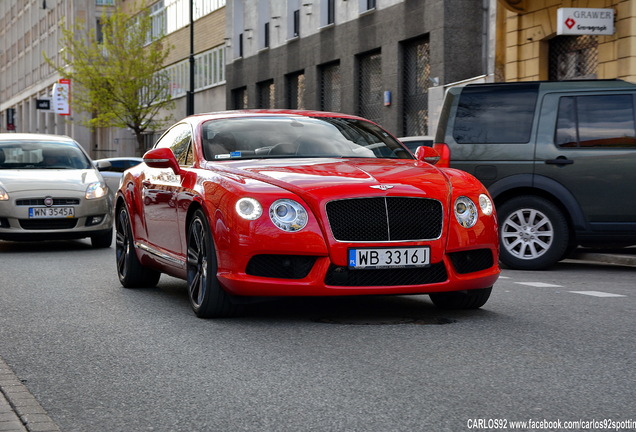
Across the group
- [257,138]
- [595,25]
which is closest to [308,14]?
[595,25]

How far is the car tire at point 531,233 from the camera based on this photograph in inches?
471

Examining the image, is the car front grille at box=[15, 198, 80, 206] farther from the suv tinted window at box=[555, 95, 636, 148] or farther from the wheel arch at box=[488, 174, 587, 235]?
the suv tinted window at box=[555, 95, 636, 148]

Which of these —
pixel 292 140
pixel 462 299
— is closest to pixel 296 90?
pixel 292 140

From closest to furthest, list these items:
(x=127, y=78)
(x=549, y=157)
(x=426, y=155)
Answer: (x=426, y=155) → (x=549, y=157) → (x=127, y=78)

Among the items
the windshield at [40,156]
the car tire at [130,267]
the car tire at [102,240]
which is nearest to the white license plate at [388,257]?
the car tire at [130,267]

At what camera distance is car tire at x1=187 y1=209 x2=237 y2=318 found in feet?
24.3

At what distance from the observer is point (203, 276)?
300 inches

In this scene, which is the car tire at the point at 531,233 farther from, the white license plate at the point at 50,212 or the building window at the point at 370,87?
the building window at the point at 370,87

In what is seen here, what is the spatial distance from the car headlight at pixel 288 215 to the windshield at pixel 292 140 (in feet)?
3.71

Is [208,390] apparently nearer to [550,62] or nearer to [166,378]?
[166,378]

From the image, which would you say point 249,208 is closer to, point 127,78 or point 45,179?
point 45,179

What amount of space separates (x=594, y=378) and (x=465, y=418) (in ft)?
3.64

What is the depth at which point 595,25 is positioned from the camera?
20.4 m

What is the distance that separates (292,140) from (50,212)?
277 inches
